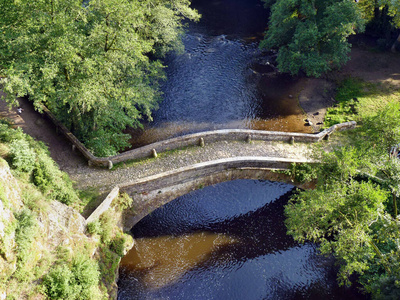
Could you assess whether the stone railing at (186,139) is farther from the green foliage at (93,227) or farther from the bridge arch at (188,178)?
the green foliage at (93,227)

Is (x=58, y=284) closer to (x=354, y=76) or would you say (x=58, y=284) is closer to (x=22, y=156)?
(x=22, y=156)

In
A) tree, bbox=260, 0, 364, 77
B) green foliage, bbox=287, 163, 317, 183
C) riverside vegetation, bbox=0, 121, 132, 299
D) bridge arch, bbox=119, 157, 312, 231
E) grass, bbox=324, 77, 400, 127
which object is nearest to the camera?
riverside vegetation, bbox=0, 121, 132, 299

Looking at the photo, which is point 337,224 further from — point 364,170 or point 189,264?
point 189,264

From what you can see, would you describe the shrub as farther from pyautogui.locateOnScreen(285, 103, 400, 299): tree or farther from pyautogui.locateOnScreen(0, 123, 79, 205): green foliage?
pyautogui.locateOnScreen(285, 103, 400, 299): tree

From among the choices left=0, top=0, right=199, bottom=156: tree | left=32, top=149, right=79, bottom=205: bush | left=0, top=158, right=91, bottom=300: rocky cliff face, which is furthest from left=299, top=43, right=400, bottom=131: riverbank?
left=0, top=158, right=91, bottom=300: rocky cliff face

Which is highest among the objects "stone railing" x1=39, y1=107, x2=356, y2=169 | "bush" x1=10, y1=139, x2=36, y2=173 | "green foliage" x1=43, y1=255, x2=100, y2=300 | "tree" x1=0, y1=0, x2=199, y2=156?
"tree" x1=0, y1=0, x2=199, y2=156

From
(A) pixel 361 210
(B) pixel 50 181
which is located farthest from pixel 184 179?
(A) pixel 361 210

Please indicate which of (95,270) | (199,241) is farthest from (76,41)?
(199,241)
